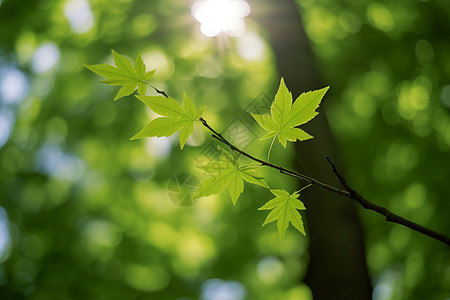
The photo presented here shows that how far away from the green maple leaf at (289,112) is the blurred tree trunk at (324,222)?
4.24 feet

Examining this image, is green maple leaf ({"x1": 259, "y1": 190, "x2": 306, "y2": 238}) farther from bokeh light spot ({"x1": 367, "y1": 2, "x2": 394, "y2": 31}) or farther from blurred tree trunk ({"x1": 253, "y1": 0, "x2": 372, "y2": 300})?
bokeh light spot ({"x1": 367, "y1": 2, "x2": 394, "y2": 31})

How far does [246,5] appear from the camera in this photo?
3.01 metres

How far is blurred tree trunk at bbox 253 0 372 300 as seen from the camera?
1.82m

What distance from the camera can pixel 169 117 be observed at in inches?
24.2

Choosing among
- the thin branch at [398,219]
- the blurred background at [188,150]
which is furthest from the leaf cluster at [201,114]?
the blurred background at [188,150]

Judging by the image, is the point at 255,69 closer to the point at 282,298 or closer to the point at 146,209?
the point at 146,209

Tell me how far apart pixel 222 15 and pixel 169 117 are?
179 cm

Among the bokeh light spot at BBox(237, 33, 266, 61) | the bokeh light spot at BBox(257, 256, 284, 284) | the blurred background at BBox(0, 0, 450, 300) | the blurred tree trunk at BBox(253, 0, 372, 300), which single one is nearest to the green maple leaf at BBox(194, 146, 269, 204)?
the blurred tree trunk at BBox(253, 0, 372, 300)

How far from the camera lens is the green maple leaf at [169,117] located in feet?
1.94

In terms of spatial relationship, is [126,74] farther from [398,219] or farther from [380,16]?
[380,16]

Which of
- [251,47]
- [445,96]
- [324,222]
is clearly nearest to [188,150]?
[251,47]

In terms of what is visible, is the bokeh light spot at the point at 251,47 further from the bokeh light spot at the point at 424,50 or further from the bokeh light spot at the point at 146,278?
the bokeh light spot at the point at 146,278

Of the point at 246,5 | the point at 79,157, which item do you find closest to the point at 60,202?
the point at 79,157

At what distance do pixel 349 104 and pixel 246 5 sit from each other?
156 centimetres
